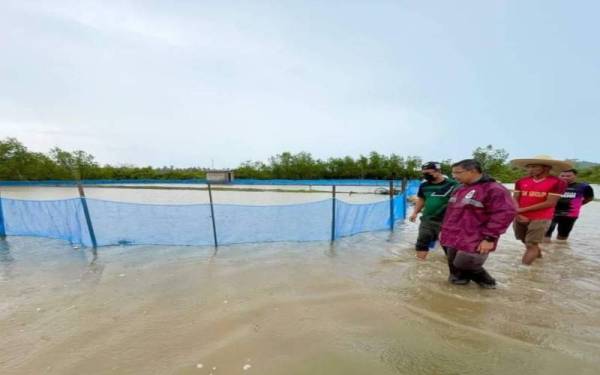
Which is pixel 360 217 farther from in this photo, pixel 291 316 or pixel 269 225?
pixel 291 316

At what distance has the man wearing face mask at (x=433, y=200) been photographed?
4.53 metres

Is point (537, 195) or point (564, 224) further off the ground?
point (537, 195)

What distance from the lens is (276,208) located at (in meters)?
6.64

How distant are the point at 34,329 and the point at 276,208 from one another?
4.33 m

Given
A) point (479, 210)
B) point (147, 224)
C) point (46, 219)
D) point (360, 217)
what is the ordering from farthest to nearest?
point (360, 217)
point (46, 219)
point (147, 224)
point (479, 210)

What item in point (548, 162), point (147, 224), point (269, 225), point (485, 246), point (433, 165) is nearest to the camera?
point (485, 246)

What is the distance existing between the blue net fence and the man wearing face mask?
210 cm

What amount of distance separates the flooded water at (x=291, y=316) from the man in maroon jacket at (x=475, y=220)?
15.1 inches

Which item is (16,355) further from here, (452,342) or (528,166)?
(528,166)

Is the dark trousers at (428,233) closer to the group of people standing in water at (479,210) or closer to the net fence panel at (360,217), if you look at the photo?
the group of people standing in water at (479,210)

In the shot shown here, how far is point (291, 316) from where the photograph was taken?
3070mm

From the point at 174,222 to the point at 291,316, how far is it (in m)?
3.95

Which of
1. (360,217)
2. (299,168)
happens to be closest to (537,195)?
(360,217)

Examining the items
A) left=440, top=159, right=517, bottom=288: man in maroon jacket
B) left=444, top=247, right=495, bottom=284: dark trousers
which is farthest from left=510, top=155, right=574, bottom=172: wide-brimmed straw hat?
left=444, top=247, right=495, bottom=284: dark trousers
